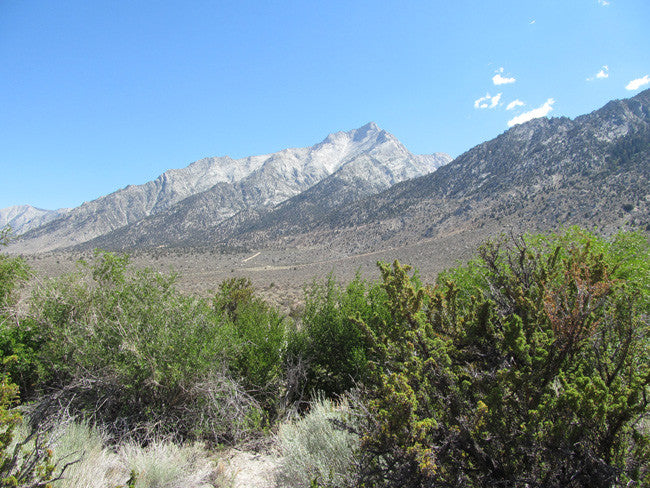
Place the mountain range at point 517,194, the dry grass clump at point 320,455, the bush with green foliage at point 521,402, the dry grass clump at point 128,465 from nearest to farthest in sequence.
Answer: the bush with green foliage at point 521,402, the dry grass clump at point 320,455, the dry grass clump at point 128,465, the mountain range at point 517,194

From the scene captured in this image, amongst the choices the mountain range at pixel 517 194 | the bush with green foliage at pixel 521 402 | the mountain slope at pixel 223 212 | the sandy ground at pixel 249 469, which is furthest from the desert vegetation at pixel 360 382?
the mountain slope at pixel 223 212

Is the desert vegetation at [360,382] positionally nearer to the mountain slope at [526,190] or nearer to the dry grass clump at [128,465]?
the dry grass clump at [128,465]

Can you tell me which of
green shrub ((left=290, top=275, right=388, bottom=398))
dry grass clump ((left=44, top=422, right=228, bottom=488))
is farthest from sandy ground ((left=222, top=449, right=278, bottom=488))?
green shrub ((left=290, top=275, right=388, bottom=398))

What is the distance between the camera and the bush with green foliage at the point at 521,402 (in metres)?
2.41

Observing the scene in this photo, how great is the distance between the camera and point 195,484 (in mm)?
4117

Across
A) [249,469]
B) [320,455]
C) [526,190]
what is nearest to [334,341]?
[249,469]

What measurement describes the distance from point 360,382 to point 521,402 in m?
3.02

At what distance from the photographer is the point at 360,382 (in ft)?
17.8

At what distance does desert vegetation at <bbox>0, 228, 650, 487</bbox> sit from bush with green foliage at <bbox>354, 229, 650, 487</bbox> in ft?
0.05

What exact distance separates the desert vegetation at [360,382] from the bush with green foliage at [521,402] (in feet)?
0.05

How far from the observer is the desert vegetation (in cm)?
254

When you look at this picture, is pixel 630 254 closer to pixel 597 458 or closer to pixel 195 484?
pixel 597 458

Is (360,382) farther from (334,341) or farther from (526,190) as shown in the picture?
(526,190)

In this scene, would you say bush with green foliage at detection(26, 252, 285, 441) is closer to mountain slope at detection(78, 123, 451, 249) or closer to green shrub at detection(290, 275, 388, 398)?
green shrub at detection(290, 275, 388, 398)
